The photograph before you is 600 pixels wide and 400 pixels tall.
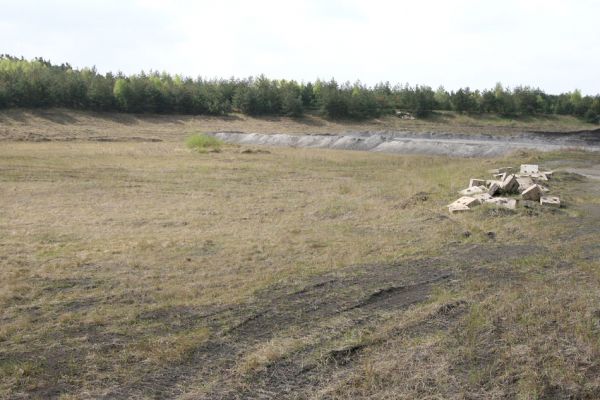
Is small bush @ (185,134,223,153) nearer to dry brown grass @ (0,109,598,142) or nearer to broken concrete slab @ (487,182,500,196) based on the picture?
dry brown grass @ (0,109,598,142)

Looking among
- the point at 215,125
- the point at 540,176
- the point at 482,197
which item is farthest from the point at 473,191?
the point at 215,125

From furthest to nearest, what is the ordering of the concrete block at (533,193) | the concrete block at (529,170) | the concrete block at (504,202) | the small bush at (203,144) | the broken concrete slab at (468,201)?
the small bush at (203,144) < the concrete block at (529,170) < the concrete block at (533,193) < the broken concrete slab at (468,201) < the concrete block at (504,202)

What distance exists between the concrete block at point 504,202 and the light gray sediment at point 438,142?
18.9m

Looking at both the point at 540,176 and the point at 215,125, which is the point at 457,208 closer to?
the point at 540,176

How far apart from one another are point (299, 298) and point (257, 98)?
166 feet

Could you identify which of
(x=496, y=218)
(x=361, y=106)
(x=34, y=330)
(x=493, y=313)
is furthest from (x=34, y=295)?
(x=361, y=106)

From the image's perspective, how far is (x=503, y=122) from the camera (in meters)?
51.5

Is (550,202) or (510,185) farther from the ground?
(510,185)

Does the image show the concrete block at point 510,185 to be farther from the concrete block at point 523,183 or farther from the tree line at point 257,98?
the tree line at point 257,98

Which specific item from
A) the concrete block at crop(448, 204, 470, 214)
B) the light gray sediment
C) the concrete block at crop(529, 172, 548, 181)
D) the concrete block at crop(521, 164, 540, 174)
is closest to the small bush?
the light gray sediment

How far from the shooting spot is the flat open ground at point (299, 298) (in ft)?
16.0

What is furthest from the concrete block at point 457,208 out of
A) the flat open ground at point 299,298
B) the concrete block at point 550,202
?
the concrete block at point 550,202

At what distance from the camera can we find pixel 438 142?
3409 cm

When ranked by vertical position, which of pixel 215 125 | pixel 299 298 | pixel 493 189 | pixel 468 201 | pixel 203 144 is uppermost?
pixel 215 125
